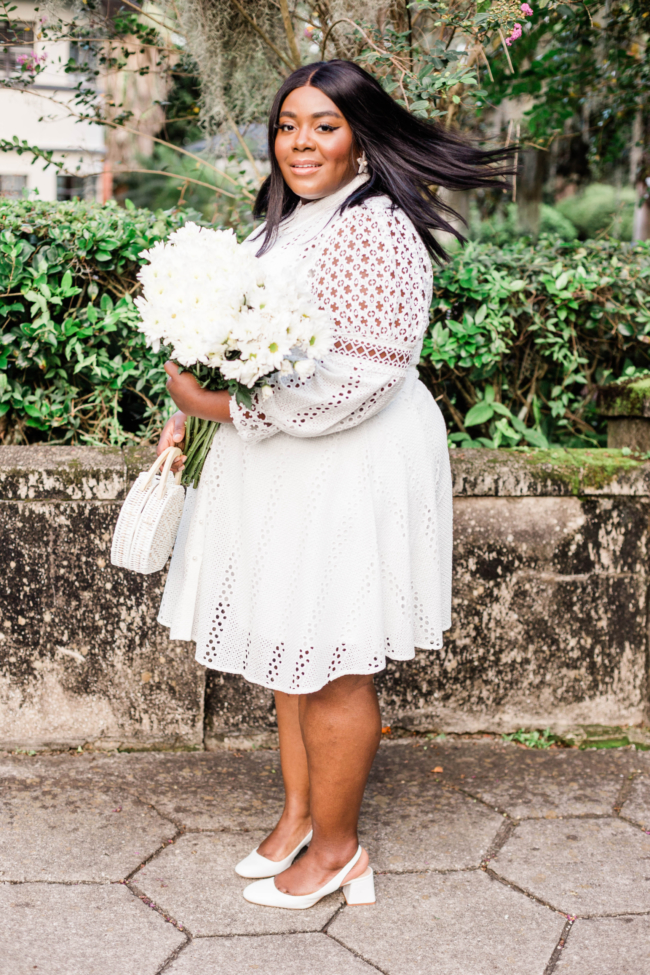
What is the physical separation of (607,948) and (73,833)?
4.66 feet

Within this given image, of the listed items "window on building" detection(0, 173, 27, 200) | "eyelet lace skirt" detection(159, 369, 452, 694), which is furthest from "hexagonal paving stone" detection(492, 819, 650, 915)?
"window on building" detection(0, 173, 27, 200)

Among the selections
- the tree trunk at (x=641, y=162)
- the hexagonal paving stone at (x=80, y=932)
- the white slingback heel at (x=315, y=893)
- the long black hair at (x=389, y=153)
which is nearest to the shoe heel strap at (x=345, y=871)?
the white slingback heel at (x=315, y=893)

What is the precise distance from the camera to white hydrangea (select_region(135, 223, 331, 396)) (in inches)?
66.1

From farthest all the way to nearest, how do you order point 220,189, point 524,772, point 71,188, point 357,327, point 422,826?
point 71,188, point 220,189, point 524,772, point 422,826, point 357,327

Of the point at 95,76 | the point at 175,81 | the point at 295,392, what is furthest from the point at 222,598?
the point at 175,81

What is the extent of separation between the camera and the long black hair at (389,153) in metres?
1.97

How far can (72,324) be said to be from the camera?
9.96 ft

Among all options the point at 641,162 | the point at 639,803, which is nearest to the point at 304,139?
the point at 639,803

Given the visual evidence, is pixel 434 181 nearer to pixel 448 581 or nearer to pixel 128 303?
pixel 448 581

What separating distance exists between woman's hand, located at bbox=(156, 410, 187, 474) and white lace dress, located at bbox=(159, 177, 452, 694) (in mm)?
85

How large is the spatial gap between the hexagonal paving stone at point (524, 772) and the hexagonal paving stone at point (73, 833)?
0.80 metres

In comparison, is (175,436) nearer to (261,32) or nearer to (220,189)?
(220,189)

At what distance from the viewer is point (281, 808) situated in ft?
8.60

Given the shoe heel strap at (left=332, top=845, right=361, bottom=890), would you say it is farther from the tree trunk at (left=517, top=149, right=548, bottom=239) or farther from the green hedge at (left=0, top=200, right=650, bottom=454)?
the tree trunk at (left=517, top=149, right=548, bottom=239)
